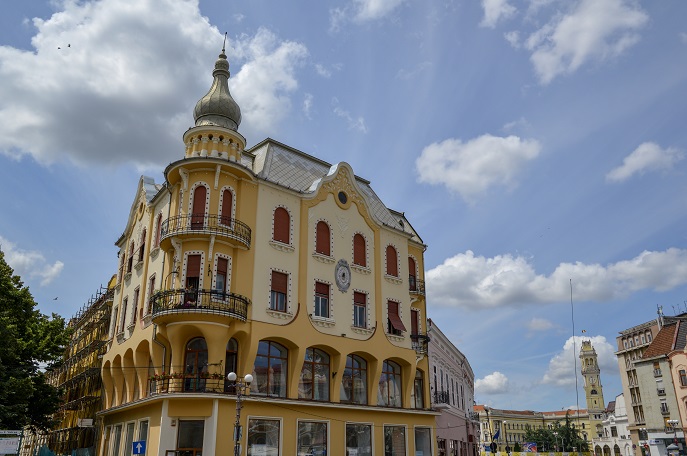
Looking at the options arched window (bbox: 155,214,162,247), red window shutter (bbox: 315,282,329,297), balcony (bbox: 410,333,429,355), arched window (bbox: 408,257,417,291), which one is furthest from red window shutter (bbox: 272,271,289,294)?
arched window (bbox: 408,257,417,291)

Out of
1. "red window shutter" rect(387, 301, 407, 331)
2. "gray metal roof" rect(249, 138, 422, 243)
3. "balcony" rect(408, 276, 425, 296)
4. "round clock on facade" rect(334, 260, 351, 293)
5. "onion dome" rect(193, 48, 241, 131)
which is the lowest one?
"red window shutter" rect(387, 301, 407, 331)

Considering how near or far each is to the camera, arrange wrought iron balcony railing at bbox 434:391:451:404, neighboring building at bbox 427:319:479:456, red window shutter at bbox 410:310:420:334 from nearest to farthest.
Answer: red window shutter at bbox 410:310:420:334
wrought iron balcony railing at bbox 434:391:451:404
neighboring building at bbox 427:319:479:456

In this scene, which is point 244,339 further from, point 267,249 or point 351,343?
point 351,343

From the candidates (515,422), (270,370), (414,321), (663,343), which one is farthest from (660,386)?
(515,422)

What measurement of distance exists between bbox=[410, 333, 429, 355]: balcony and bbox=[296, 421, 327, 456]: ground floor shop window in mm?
9623

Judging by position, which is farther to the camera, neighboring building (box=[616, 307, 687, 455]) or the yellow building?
neighboring building (box=[616, 307, 687, 455])

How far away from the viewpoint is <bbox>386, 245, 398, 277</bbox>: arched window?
39.3 m

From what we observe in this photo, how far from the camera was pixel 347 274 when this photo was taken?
118 feet

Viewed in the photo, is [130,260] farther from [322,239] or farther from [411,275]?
[411,275]

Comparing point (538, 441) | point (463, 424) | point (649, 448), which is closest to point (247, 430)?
point (463, 424)

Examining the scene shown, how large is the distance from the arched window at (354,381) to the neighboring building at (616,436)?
2900 inches

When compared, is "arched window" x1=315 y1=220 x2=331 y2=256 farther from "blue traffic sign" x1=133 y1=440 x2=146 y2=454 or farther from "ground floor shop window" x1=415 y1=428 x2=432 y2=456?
"blue traffic sign" x1=133 y1=440 x2=146 y2=454

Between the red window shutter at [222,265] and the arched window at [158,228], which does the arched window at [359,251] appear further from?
the arched window at [158,228]

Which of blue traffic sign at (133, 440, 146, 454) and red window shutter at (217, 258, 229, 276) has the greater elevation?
red window shutter at (217, 258, 229, 276)
